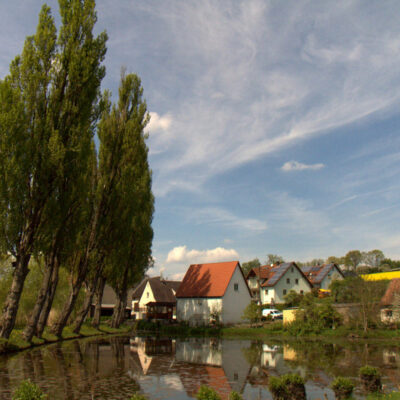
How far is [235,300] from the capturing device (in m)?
48.9

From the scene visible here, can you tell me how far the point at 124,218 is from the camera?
3231 centimetres

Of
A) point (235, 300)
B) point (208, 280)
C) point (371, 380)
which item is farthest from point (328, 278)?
point (371, 380)

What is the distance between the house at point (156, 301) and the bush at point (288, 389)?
52.0 metres

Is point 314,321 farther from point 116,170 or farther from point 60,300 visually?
point 60,300

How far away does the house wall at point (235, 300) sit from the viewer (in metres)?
47.5

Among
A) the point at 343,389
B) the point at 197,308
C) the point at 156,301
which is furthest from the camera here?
the point at 156,301

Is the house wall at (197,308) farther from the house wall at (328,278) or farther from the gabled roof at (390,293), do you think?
the house wall at (328,278)

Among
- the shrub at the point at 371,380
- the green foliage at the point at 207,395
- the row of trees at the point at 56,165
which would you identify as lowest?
the shrub at the point at 371,380

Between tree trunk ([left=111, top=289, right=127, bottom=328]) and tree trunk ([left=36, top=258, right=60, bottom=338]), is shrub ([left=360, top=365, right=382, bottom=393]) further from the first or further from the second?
tree trunk ([left=111, top=289, right=127, bottom=328])

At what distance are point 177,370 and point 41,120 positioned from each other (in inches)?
610

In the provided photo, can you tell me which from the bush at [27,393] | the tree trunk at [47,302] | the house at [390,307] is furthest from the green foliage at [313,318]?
the bush at [27,393]

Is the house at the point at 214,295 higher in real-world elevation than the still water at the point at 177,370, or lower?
higher

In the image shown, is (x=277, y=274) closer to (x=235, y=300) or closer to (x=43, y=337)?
(x=235, y=300)

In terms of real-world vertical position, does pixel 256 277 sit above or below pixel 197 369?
above
